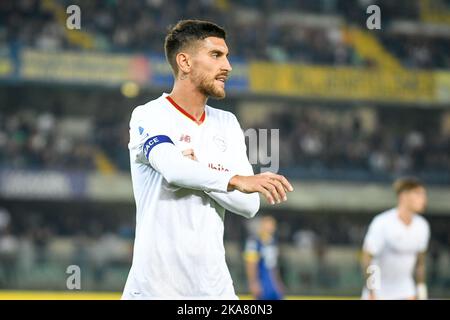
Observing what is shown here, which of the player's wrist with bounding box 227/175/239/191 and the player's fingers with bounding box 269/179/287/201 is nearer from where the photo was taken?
the player's fingers with bounding box 269/179/287/201

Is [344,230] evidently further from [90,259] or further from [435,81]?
[90,259]

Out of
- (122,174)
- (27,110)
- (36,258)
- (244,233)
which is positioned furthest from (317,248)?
(27,110)

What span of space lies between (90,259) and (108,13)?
1057 cm

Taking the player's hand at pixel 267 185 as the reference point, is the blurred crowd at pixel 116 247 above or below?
below

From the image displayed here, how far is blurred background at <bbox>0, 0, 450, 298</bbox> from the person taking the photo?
89.2ft

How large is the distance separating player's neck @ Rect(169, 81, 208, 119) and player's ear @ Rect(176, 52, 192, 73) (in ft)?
0.22

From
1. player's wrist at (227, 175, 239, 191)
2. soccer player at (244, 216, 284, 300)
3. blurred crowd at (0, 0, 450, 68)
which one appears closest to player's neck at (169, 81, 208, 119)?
player's wrist at (227, 175, 239, 191)

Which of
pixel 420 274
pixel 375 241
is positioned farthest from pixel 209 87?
pixel 420 274

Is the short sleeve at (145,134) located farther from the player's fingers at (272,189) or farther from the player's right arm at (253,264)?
the player's right arm at (253,264)

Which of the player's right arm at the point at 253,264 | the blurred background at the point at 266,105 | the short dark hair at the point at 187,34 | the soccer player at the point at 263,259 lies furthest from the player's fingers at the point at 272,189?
the blurred background at the point at 266,105

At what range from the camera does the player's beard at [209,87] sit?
14.0 feet

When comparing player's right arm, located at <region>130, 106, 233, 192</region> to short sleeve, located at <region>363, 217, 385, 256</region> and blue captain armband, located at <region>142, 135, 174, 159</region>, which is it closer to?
blue captain armband, located at <region>142, 135, 174, 159</region>

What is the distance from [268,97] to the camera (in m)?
30.4

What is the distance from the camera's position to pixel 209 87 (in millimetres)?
4293
